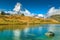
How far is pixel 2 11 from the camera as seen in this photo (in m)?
58.3

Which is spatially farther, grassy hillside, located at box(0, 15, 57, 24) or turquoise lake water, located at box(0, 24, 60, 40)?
grassy hillside, located at box(0, 15, 57, 24)

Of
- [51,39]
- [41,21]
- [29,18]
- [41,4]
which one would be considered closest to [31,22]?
[29,18]

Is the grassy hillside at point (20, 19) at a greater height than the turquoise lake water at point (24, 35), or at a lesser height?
greater

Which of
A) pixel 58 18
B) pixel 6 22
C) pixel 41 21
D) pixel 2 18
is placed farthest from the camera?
pixel 58 18

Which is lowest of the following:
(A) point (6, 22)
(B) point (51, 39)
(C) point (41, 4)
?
(B) point (51, 39)

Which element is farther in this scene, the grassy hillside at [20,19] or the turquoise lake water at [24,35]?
the grassy hillside at [20,19]

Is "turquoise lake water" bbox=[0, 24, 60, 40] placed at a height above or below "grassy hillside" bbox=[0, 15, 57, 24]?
below

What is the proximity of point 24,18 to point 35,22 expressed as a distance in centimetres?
622

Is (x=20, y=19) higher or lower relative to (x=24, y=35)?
higher

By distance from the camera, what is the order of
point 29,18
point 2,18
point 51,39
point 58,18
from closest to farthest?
point 51,39 → point 2,18 → point 29,18 → point 58,18

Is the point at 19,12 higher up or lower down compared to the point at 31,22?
higher up

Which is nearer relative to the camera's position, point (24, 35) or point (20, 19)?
point (24, 35)

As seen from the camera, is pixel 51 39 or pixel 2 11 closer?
pixel 51 39

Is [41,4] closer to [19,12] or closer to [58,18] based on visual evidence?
[19,12]
